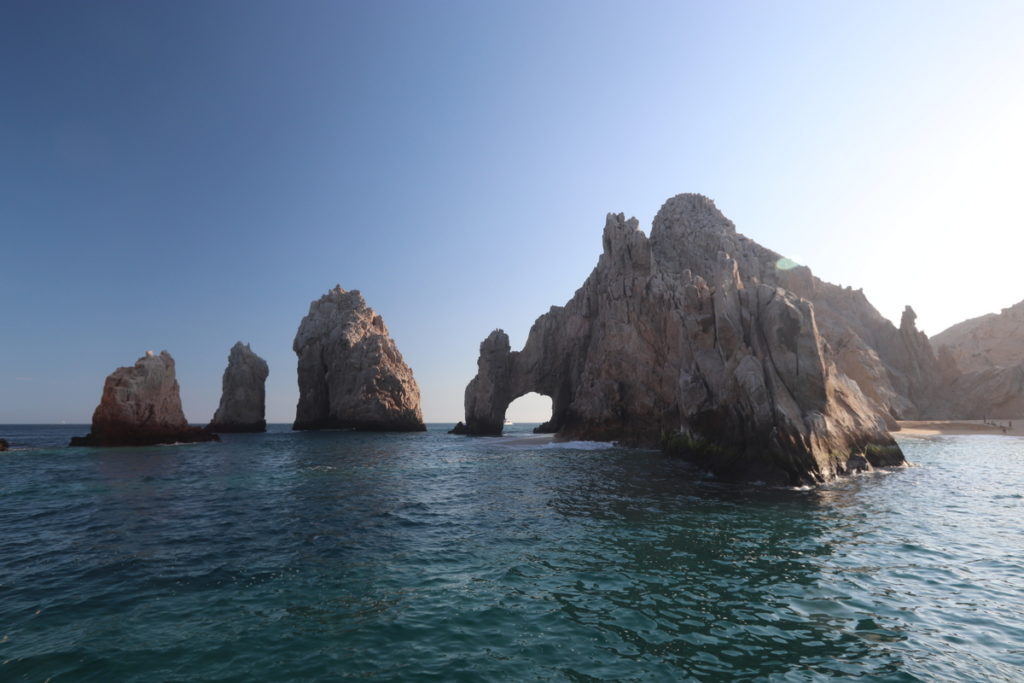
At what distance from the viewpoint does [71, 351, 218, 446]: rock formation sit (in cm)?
5684

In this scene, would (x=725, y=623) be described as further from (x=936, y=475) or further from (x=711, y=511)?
(x=936, y=475)

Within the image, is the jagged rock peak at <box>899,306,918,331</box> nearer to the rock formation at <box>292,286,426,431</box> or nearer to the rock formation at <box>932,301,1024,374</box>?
the rock formation at <box>932,301,1024,374</box>

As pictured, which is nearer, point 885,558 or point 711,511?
point 885,558

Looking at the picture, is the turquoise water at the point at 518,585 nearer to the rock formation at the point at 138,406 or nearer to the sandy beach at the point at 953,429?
the rock formation at the point at 138,406

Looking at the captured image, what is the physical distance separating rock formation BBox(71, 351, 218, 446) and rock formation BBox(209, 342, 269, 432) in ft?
116

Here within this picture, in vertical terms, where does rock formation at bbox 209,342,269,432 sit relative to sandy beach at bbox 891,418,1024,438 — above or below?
above

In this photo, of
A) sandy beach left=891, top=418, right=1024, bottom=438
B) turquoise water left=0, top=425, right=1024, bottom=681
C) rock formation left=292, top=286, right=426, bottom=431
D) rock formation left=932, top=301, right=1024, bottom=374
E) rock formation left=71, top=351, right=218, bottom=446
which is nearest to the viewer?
turquoise water left=0, top=425, right=1024, bottom=681

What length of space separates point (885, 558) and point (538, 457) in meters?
30.2

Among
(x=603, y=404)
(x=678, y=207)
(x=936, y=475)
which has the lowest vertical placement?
Answer: (x=936, y=475)

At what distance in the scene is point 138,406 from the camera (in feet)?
191

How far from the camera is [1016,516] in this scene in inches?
711

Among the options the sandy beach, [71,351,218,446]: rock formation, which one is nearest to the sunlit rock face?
the sandy beach

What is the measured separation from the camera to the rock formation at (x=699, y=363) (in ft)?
92.0

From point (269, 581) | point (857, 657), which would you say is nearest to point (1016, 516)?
point (857, 657)
